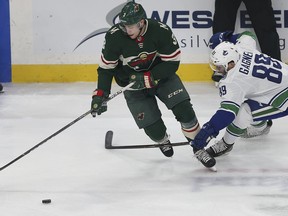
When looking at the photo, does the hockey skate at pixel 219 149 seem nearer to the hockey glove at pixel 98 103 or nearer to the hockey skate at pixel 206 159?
the hockey skate at pixel 206 159

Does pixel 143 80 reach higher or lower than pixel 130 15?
lower

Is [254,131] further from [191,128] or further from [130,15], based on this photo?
[130,15]

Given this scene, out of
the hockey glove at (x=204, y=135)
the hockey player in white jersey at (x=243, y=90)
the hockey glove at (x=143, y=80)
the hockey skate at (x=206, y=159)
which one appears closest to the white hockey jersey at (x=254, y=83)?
the hockey player in white jersey at (x=243, y=90)

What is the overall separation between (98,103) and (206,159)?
1.99 feet

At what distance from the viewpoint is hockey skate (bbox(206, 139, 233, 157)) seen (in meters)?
4.03

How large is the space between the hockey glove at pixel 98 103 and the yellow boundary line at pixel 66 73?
8.81 ft

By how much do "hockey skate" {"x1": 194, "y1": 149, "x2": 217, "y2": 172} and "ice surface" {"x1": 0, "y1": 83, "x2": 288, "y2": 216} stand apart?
38 mm

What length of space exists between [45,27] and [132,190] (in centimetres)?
332

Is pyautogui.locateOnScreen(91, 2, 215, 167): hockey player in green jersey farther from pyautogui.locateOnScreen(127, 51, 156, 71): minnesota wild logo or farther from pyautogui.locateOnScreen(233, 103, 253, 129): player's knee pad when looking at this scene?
pyautogui.locateOnScreen(233, 103, 253, 129): player's knee pad

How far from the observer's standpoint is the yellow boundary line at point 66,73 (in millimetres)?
6500

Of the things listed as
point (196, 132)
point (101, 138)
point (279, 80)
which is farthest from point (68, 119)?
point (279, 80)

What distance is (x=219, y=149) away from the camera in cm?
404

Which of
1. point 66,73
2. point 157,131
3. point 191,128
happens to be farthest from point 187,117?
point 66,73

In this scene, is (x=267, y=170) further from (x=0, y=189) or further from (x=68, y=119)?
(x=68, y=119)
